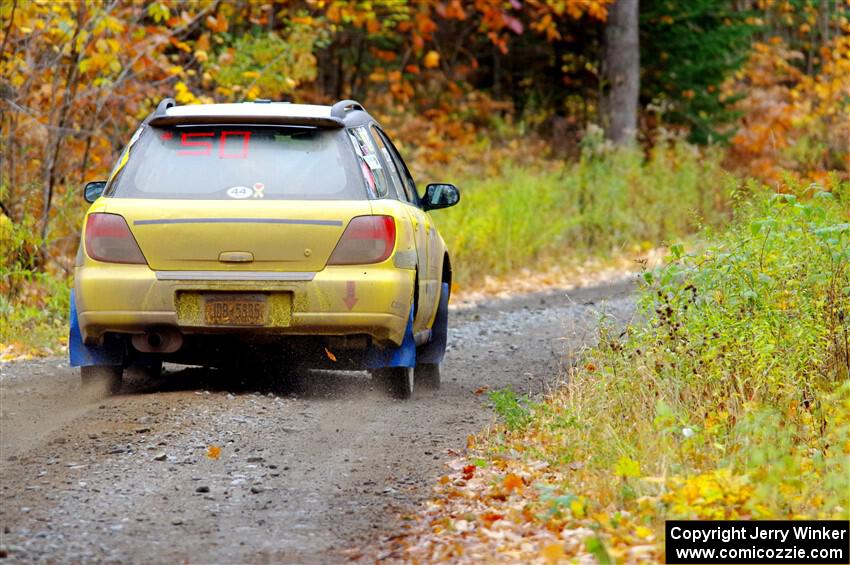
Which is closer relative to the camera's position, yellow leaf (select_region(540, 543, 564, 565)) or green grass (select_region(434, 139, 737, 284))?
yellow leaf (select_region(540, 543, 564, 565))

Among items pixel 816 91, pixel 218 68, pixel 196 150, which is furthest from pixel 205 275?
pixel 816 91

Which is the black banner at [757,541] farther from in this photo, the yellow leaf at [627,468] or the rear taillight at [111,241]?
the rear taillight at [111,241]

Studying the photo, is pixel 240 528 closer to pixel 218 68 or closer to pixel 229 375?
pixel 229 375

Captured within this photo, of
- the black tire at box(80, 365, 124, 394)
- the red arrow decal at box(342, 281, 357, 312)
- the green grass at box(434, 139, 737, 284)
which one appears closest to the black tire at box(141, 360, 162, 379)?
the black tire at box(80, 365, 124, 394)

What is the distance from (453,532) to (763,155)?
20089 mm

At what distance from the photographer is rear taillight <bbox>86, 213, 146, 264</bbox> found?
320 inches

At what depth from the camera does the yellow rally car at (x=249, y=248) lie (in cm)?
807

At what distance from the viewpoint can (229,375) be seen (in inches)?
377

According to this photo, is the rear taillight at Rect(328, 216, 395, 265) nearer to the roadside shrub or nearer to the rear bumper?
the rear bumper

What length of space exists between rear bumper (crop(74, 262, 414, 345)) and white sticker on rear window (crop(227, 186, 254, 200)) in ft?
1.51

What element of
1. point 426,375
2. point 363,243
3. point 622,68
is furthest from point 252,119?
point 622,68

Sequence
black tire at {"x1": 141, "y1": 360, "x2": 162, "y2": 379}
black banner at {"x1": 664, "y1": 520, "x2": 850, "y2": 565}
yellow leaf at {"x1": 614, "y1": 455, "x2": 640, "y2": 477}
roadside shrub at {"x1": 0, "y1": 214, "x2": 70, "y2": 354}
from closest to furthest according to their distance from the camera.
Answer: black banner at {"x1": 664, "y1": 520, "x2": 850, "y2": 565}, yellow leaf at {"x1": 614, "y1": 455, "x2": 640, "y2": 477}, black tire at {"x1": 141, "y1": 360, "x2": 162, "y2": 379}, roadside shrub at {"x1": 0, "y1": 214, "x2": 70, "y2": 354}

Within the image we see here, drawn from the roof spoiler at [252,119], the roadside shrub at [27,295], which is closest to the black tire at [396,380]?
the roof spoiler at [252,119]

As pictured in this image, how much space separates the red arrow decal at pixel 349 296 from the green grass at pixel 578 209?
9535mm
